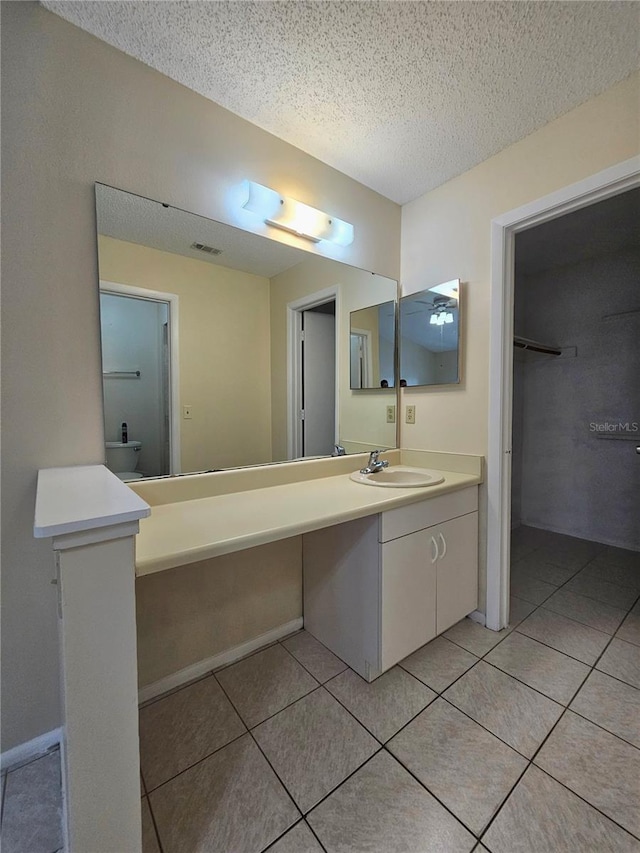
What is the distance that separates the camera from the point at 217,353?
4.96 feet

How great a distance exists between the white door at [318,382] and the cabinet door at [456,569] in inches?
28.8

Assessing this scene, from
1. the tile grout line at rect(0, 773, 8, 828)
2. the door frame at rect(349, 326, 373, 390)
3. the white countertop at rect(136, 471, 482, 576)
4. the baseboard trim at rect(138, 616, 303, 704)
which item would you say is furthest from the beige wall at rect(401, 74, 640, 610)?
the tile grout line at rect(0, 773, 8, 828)

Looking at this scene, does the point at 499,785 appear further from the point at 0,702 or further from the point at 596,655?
the point at 0,702

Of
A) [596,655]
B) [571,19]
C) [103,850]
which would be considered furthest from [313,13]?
[596,655]

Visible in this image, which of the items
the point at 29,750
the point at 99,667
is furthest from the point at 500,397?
the point at 29,750

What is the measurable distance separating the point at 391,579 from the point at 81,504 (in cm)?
114

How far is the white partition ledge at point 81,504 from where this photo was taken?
0.64 meters

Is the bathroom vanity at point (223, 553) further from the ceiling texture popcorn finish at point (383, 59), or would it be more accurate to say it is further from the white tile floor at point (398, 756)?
the ceiling texture popcorn finish at point (383, 59)

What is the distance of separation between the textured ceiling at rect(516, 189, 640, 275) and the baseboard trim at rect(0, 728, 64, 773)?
3.13 meters

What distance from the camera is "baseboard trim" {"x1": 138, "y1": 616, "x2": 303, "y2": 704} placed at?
1.37 m

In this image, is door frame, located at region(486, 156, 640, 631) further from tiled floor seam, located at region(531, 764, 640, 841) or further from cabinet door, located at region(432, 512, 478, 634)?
tiled floor seam, located at region(531, 764, 640, 841)

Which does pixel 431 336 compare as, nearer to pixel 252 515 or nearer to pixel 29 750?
pixel 252 515

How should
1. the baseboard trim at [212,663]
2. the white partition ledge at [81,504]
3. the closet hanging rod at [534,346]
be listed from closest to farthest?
the white partition ledge at [81,504] < the baseboard trim at [212,663] < the closet hanging rod at [534,346]
